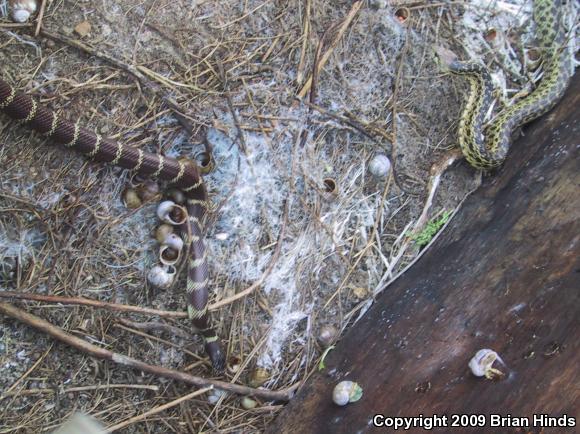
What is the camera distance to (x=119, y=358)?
311cm

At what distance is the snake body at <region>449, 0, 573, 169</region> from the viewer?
148 inches

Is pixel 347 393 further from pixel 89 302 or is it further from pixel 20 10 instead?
pixel 20 10

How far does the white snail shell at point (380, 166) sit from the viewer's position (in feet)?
12.1

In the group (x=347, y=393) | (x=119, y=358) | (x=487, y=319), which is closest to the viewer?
(x=487, y=319)

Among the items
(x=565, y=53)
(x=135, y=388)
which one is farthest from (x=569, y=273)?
(x=135, y=388)

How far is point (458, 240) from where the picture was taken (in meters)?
3.46

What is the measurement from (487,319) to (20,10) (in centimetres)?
300

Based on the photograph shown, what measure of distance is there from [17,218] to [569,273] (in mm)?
2847

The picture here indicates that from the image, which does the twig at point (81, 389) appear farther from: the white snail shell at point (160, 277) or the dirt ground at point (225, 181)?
the white snail shell at point (160, 277)

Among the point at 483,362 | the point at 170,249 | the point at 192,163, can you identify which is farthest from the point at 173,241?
the point at 483,362

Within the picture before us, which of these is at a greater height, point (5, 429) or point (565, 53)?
point (565, 53)

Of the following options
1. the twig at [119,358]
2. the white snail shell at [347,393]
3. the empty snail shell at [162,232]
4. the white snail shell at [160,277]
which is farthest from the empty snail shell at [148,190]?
the white snail shell at [347,393]

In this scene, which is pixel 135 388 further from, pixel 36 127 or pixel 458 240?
pixel 458 240

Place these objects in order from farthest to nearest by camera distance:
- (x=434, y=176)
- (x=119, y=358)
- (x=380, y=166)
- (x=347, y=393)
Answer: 1. (x=434, y=176)
2. (x=380, y=166)
3. (x=119, y=358)
4. (x=347, y=393)
